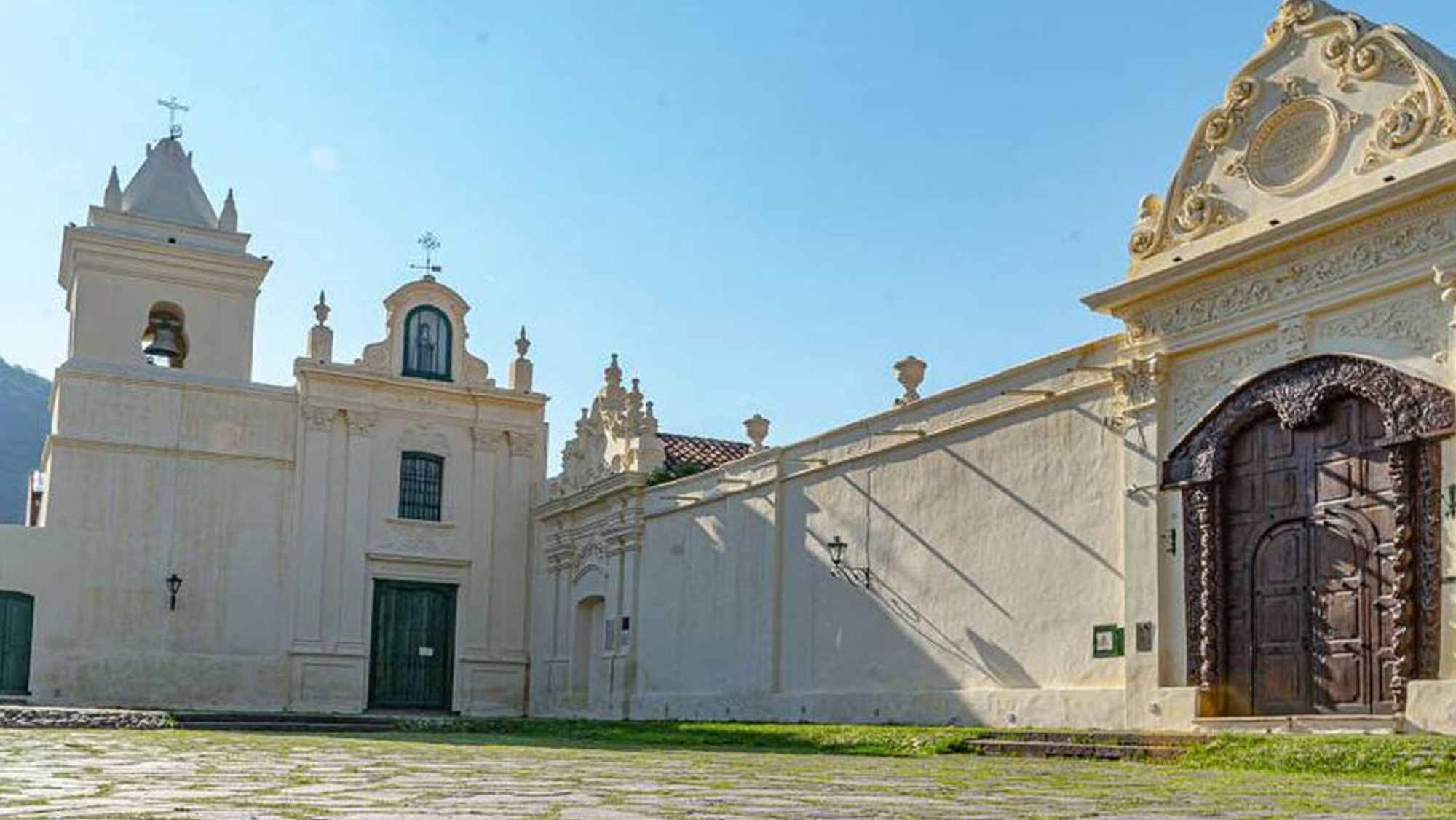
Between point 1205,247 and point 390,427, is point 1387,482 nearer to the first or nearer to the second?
point 1205,247

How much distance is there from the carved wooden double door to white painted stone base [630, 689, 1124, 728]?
1672 mm

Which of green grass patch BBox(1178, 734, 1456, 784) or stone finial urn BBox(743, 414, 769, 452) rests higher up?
stone finial urn BBox(743, 414, 769, 452)

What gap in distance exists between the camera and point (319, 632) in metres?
28.9

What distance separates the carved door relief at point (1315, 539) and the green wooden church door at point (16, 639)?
19.7m

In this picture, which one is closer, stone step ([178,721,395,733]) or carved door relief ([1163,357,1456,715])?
Answer: carved door relief ([1163,357,1456,715])

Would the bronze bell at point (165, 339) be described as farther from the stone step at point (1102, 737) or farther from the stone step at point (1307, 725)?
the stone step at point (1307, 725)

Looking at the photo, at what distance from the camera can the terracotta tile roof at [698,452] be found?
28.1 m

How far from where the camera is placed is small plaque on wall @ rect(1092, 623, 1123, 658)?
1606 cm

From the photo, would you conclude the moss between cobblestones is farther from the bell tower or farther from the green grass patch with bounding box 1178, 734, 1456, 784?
the bell tower

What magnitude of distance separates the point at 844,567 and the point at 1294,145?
8.39 metres

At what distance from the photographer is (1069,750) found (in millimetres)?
13078

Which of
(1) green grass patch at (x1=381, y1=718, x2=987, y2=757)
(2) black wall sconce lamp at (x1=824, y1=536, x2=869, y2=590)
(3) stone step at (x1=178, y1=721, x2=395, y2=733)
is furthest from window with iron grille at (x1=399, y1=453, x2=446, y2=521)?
(2) black wall sconce lamp at (x1=824, y1=536, x2=869, y2=590)

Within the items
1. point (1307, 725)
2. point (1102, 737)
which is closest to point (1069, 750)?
point (1102, 737)

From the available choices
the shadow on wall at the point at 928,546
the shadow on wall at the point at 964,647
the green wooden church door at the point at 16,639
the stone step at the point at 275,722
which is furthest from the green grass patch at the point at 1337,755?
the green wooden church door at the point at 16,639
